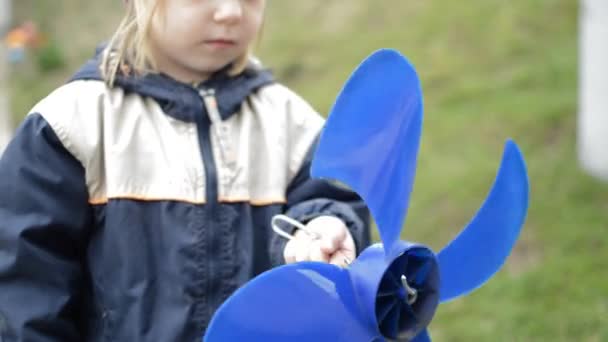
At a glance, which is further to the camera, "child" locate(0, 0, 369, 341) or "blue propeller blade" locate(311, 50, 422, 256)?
"child" locate(0, 0, 369, 341)

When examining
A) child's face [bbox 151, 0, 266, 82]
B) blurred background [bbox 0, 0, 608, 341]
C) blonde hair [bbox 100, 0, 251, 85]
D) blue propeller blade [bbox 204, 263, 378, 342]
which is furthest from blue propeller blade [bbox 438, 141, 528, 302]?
blurred background [bbox 0, 0, 608, 341]

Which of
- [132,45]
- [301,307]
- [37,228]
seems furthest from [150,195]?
[301,307]

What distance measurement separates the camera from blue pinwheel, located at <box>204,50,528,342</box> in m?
1.59

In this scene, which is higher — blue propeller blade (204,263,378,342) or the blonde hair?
the blonde hair

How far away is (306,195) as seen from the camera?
2.18 metres

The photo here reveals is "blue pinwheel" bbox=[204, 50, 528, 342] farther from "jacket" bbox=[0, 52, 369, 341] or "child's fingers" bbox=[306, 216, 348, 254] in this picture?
"jacket" bbox=[0, 52, 369, 341]

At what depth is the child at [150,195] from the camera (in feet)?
6.35

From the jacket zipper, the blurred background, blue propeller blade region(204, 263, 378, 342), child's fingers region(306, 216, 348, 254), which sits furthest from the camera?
the blurred background

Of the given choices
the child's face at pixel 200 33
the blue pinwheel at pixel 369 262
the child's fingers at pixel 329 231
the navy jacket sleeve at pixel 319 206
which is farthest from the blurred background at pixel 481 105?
the blue pinwheel at pixel 369 262

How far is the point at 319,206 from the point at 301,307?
524 mm

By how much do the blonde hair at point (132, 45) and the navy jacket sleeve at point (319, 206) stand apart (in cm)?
42

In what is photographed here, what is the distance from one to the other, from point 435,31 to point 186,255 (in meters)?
5.81

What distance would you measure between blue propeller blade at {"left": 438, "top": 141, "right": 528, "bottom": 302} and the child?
24 centimetres

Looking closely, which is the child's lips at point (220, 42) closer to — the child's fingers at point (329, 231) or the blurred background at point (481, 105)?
the child's fingers at point (329, 231)
